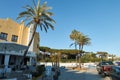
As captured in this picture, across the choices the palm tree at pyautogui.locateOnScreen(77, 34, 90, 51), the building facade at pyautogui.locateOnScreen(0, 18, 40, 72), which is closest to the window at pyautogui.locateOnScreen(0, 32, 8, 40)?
the building facade at pyautogui.locateOnScreen(0, 18, 40, 72)

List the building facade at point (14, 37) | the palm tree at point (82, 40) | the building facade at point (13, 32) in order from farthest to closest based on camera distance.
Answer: the palm tree at point (82, 40) < the building facade at point (13, 32) < the building facade at point (14, 37)

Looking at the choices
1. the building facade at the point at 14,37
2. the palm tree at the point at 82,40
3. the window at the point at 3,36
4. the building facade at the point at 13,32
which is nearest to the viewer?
the building facade at the point at 14,37

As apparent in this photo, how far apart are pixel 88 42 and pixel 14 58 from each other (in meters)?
29.4

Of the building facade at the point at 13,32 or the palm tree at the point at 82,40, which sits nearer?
the building facade at the point at 13,32

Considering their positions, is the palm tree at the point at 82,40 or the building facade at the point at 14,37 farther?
the palm tree at the point at 82,40

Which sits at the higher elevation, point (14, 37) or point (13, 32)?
point (13, 32)

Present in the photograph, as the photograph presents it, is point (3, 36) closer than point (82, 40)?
Yes

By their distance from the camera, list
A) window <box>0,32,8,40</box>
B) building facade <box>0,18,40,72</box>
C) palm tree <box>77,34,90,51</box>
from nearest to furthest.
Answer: building facade <box>0,18,40,72</box>, window <box>0,32,8,40</box>, palm tree <box>77,34,90,51</box>

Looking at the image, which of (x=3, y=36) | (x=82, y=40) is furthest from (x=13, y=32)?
(x=82, y=40)

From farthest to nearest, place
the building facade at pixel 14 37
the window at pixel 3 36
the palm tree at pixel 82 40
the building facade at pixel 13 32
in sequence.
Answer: the palm tree at pixel 82 40 < the building facade at pixel 13 32 < the window at pixel 3 36 < the building facade at pixel 14 37

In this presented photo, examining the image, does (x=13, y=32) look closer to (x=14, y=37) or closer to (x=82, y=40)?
(x=14, y=37)

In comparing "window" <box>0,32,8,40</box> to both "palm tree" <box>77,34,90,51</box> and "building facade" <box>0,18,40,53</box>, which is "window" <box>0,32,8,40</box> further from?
"palm tree" <box>77,34,90,51</box>

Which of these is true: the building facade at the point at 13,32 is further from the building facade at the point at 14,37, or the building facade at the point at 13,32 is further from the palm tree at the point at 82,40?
the palm tree at the point at 82,40

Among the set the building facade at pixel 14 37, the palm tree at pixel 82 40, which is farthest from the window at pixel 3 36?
the palm tree at pixel 82 40
